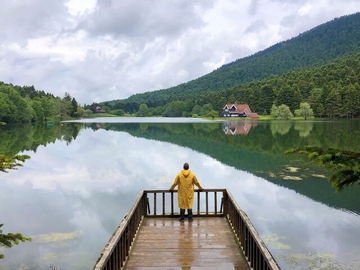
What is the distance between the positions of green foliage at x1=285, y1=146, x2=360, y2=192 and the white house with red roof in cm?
11881

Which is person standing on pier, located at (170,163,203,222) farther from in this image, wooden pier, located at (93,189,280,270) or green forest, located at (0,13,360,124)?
green forest, located at (0,13,360,124)

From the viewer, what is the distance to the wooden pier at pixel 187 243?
22.1 ft

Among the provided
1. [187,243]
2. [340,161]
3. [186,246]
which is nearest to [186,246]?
[186,246]

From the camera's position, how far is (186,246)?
8.52 metres

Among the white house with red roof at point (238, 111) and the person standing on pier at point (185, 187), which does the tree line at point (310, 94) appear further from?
the person standing on pier at point (185, 187)

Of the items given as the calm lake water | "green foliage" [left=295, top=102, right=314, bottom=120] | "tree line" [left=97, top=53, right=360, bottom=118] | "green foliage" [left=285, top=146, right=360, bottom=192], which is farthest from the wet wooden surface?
"green foliage" [left=295, top=102, right=314, bottom=120]

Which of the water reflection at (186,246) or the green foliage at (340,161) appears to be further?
the water reflection at (186,246)

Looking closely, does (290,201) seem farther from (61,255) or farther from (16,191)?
(16,191)

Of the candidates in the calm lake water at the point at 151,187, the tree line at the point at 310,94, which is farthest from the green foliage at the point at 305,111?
the calm lake water at the point at 151,187

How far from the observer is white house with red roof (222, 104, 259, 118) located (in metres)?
125

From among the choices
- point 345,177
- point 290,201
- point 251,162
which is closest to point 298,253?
point 290,201

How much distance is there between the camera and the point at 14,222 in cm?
1415

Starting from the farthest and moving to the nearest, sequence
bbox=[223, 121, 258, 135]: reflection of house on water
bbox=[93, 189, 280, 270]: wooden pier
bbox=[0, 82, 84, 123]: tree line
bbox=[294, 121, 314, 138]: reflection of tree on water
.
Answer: bbox=[0, 82, 84, 123]: tree line
bbox=[223, 121, 258, 135]: reflection of house on water
bbox=[294, 121, 314, 138]: reflection of tree on water
bbox=[93, 189, 280, 270]: wooden pier

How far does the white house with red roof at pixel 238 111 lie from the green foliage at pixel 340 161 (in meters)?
119
